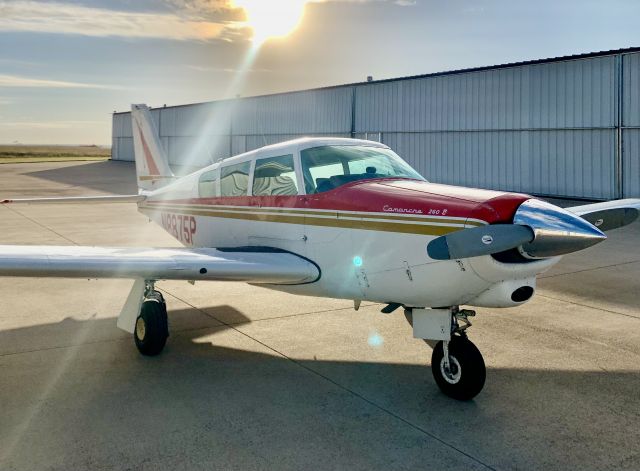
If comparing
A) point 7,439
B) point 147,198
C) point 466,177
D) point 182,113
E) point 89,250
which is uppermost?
point 182,113

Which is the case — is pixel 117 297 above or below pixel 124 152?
below

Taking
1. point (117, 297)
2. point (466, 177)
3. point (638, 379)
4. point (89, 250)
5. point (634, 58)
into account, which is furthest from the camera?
point (466, 177)

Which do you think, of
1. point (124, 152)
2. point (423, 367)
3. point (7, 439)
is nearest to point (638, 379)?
point (423, 367)

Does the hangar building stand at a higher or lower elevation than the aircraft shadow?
higher

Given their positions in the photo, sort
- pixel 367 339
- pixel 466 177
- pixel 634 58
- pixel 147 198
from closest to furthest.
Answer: pixel 367 339
pixel 147 198
pixel 634 58
pixel 466 177

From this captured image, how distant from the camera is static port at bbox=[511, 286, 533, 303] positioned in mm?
4820

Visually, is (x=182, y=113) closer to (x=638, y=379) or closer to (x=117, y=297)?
(x=117, y=297)

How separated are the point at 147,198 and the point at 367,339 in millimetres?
5185

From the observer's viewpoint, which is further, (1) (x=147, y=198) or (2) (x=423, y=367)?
(1) (x=147, y=198)

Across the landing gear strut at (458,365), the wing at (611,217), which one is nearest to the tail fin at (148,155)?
the landing gear strut at (458,365)

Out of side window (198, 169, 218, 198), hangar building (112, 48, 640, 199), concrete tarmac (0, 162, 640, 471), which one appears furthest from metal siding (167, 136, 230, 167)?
concrete tarmac (0, 162, 640, 471)

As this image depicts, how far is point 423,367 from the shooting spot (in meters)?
5.96

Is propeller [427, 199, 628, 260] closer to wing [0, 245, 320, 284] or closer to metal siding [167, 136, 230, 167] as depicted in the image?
wing [0, 245, 320, 284]

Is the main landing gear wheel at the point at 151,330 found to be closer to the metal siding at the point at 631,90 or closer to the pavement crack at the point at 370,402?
the pavement crack at the point at 370,402
